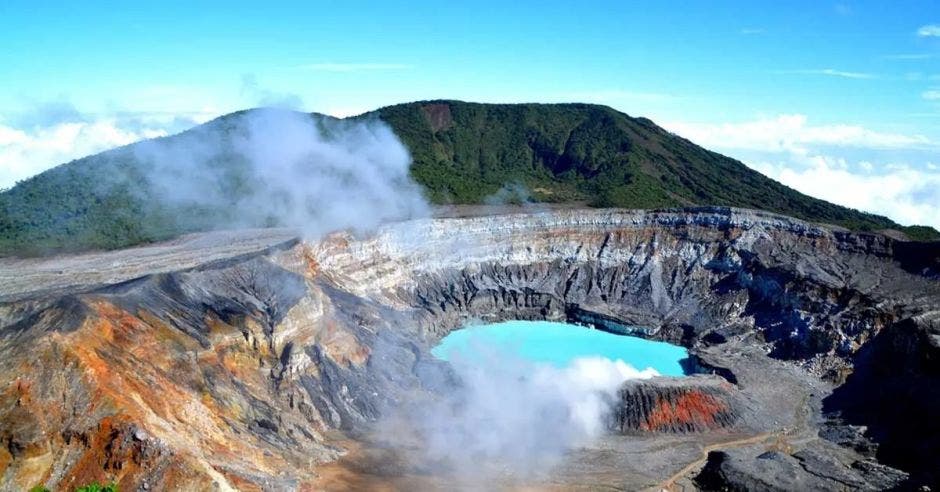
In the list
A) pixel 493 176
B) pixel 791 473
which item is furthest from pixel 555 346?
pixel 493 176

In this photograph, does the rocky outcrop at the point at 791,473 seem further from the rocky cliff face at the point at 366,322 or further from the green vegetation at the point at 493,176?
the green vegetation at the point at 493,176

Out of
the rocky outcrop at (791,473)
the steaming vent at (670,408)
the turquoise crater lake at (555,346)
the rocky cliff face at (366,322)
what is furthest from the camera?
the turquoise crater lake at (555,346)

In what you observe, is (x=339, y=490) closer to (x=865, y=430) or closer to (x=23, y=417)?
(x=23, y=417)

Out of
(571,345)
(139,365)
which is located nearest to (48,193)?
(139,365)

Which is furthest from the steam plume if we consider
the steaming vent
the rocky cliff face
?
the steaming vent

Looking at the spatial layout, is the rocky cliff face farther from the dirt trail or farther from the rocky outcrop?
the rocky outcrop

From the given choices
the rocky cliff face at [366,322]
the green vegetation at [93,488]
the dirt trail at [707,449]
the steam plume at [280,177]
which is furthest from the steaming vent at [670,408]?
the steam plume at [280,177]
